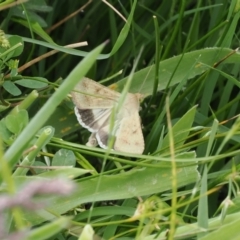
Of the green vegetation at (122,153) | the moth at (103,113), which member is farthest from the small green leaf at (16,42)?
the moth at (103,113)

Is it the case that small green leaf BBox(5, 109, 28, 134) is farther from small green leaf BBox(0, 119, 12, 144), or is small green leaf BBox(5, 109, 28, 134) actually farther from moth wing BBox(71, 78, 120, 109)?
moth wing BBox(71, 78, 120, 109)

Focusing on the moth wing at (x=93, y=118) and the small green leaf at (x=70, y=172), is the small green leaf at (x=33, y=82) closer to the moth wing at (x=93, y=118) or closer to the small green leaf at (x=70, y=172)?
the moth wing at (x=93, y=118)

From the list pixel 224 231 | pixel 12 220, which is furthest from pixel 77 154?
pixel 224 231

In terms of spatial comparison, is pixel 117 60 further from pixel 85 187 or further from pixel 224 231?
pixel 224 231

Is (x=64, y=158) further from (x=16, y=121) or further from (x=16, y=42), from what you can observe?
(x=16, y=42)

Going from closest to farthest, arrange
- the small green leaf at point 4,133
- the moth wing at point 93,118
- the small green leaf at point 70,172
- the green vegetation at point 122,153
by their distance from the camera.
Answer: the green vegetation at point 122,153
the small green leaf at point 70,172
the small green leaf at point 4,133
the moth wing at point 93,118

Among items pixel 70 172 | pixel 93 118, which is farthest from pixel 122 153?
pixel 93 118
